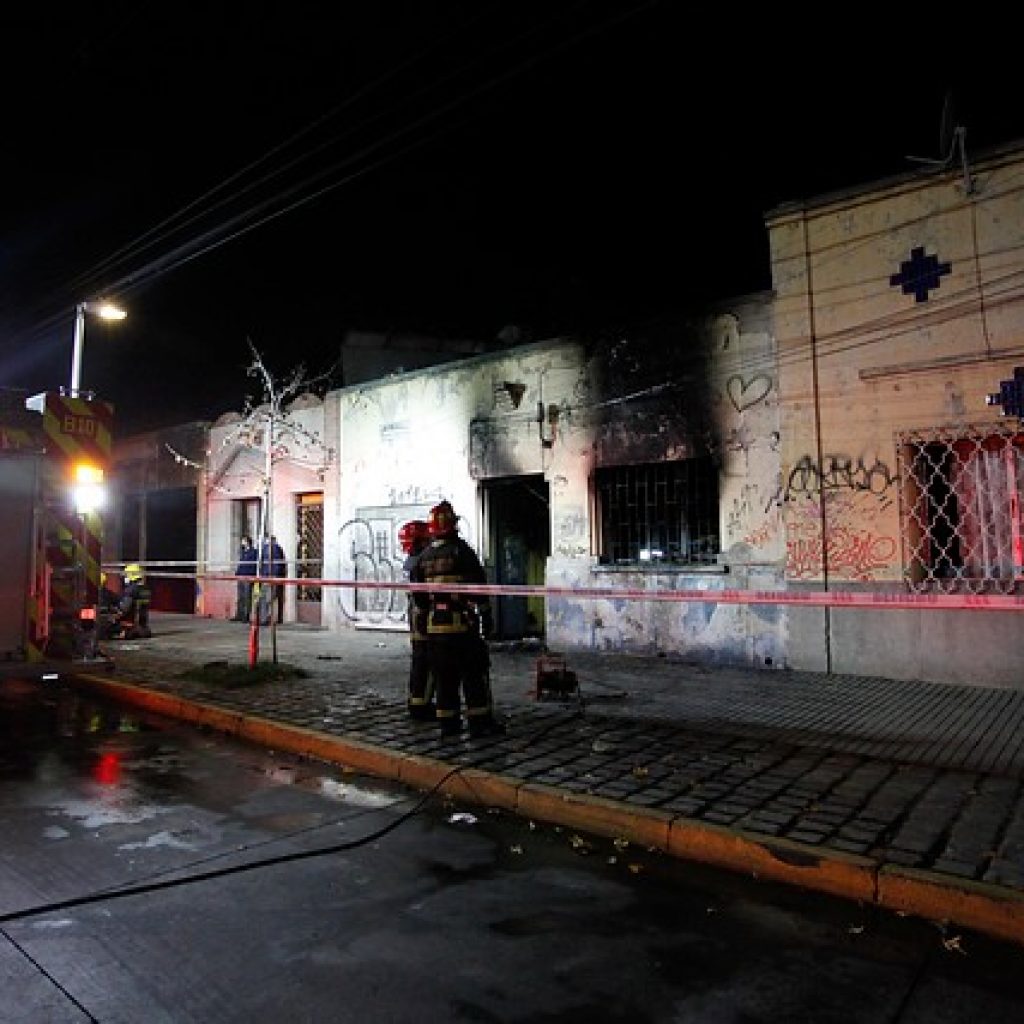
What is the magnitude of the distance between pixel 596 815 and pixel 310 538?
474 inches

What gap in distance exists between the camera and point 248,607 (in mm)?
15898

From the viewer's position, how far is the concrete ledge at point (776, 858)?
3.69m

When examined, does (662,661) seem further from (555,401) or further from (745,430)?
(555,401)

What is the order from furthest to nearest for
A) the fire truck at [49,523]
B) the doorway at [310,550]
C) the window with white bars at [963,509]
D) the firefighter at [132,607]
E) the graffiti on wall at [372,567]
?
the doorway at [310,550], the graffiti on wall at [372,567], the firefighter at [132,607], the fire truck at [49,523], the window with white bars at [963,509]

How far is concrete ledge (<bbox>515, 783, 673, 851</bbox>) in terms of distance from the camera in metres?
4.31

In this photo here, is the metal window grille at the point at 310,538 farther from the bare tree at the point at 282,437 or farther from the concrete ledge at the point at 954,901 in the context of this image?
the concrete ledge at the point at 954,901

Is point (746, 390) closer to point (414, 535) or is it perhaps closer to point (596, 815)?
point (414, 535)

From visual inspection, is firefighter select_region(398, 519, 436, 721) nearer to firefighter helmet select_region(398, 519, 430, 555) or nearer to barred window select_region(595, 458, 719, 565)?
firefighter helmet select_region(398, 519, 430, 555)

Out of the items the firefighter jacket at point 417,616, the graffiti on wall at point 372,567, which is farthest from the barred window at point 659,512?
the firefighter jacket at point 417,616

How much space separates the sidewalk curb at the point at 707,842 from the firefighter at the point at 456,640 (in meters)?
0.75

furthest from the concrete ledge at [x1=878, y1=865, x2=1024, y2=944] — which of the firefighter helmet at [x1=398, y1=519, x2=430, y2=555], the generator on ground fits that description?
the firefighter helmet at [x1=398, y1=519, x2=430, y2=555]

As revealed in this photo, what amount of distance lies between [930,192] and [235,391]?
1682 centimetres

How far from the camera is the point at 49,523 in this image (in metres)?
8.63

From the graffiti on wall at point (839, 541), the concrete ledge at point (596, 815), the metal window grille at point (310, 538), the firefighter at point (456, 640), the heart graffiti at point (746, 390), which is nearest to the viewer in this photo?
the concrete ledge at point (596, 815)
